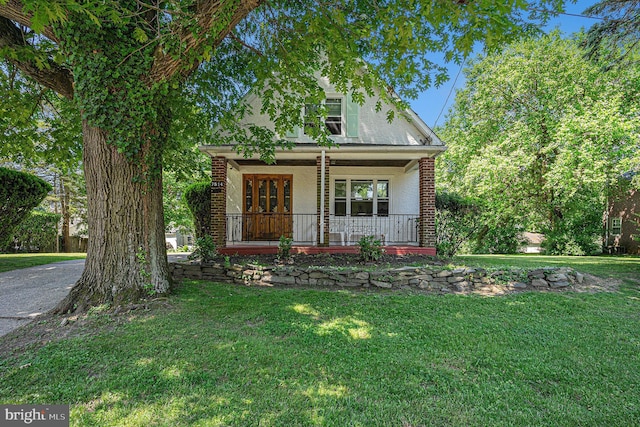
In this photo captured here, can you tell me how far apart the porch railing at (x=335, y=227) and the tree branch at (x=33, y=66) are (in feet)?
19.9

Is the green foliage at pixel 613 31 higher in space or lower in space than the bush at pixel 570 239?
higher

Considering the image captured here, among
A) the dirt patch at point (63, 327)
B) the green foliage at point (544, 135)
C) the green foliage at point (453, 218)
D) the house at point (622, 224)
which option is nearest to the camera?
the dirt patch at point (63, 327)

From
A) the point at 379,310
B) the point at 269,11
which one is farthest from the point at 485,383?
the point at 269,11

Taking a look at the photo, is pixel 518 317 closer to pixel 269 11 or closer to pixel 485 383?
pixel 485 383

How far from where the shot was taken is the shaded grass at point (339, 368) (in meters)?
2.21

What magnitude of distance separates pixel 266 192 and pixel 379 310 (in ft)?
23.7

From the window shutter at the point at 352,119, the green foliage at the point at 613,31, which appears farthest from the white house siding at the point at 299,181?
the green foliage at the point at 613,31

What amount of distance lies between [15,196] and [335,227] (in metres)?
9.20

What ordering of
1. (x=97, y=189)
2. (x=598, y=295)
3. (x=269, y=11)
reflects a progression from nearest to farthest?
(x=97, y=189) < (x=598, y=295) < (x=269, y=11)

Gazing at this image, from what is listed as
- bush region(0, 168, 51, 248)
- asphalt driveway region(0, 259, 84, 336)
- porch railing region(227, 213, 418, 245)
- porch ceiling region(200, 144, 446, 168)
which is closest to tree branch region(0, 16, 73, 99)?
asphalt driveway region(0, 259, 84, 336)

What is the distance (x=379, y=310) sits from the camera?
4.54 m

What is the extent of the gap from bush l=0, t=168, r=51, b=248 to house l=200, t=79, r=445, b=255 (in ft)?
16.0

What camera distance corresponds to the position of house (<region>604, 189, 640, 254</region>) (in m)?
15.4

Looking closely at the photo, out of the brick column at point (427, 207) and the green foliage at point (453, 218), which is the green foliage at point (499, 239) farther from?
the brick column at point (427, 207)
